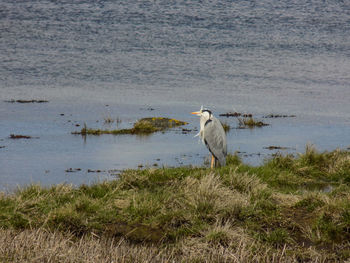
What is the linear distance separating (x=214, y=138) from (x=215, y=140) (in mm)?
50

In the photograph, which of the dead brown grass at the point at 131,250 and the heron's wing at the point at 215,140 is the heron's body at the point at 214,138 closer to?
the heron's wing at the point at 215,140

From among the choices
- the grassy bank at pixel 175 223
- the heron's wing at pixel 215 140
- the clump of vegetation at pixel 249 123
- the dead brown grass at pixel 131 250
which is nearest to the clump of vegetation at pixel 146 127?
the clump of vegetation at pixel 249 123

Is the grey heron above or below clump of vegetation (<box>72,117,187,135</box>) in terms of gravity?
above

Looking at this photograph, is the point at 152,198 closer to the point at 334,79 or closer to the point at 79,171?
the point at 79,171

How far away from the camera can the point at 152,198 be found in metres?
8.52

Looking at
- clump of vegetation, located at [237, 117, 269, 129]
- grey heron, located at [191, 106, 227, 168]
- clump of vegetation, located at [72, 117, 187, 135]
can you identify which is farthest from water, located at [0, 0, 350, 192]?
grey heron, located at [191, 106, 227, 168]

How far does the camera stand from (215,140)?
11570 millimetres

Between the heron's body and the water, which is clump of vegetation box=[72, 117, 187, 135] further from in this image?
the heron's body

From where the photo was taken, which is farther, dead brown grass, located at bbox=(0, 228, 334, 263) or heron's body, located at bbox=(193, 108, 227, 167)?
heron's body, located at bbox=(193, 108, 227, 167)

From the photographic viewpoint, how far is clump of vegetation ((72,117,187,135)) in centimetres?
1558

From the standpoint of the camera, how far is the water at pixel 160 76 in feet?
44.8

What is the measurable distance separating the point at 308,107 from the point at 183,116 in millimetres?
4759

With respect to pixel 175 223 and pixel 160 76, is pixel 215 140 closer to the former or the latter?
pixel 175 223

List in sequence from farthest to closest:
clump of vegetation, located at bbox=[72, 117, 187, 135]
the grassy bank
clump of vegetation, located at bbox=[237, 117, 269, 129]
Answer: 1. clump of vegetation, located at bbox=[237, 117, 269, 129]
2. clump of vegetation, located at bbox=[72, 117, 187, 135]
3. the grassy bank
